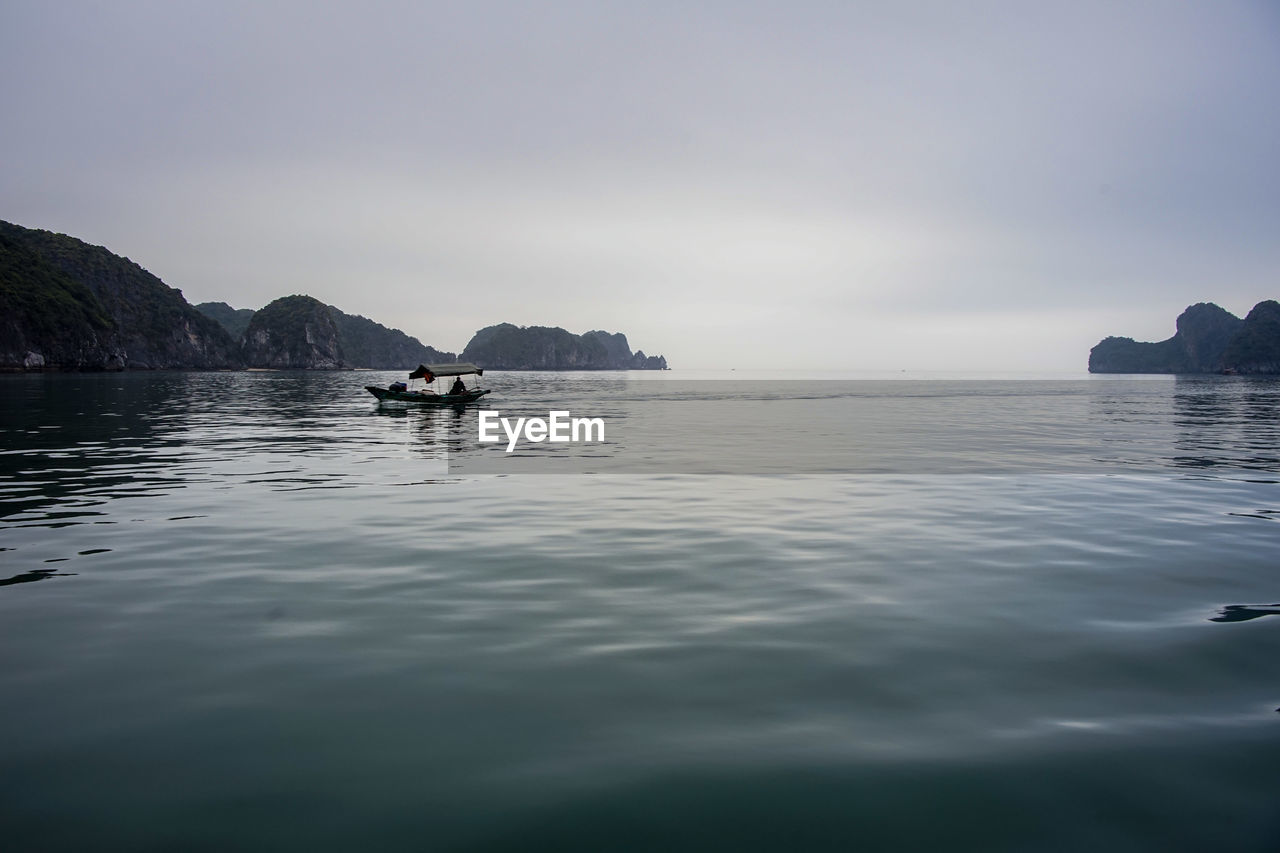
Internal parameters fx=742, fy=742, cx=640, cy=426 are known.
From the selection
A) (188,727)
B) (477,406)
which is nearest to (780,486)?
(188,727)

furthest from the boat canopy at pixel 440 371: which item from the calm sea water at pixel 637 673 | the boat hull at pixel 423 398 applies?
the calm sea water at pixel 637 673

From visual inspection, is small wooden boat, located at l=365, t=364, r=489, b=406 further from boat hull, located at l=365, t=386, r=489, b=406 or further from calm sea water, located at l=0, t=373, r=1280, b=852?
calm sea water, located at l=0, t=373, r=1280, b=852

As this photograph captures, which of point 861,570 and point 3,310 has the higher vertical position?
point 3,310

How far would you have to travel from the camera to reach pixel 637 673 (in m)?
6.99

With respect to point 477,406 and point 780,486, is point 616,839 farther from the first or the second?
point 477,406

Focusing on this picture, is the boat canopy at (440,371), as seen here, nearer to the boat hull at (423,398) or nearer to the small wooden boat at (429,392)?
the small wooden boat at (429,392)

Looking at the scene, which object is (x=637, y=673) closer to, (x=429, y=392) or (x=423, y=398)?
(x=423, y=398)

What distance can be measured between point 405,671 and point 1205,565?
38.9ft

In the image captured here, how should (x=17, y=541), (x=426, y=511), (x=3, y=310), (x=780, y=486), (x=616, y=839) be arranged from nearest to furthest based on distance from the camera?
(x=616, y=839) → (x=17, y=541) → (x=426, y=511) → (x=780, y=486) → (x=3, y=310)

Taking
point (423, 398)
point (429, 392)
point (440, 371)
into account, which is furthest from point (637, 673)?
point (440, 371)

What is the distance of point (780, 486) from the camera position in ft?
63.6

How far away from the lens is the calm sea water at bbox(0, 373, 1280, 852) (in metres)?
4.74

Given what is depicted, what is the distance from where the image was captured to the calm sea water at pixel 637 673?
15.6 feet

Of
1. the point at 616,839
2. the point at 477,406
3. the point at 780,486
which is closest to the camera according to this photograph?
the point at 616,839
